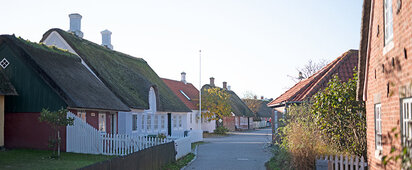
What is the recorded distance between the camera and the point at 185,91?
151 feet

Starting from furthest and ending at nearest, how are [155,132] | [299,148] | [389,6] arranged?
[155,132] → [299,148] → [389,6]

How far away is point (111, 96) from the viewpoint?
21.5 meters

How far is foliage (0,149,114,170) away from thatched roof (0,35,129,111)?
7.12 ft

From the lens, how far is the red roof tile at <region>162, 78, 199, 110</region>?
42469mm

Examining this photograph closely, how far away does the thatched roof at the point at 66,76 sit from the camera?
17.4 m

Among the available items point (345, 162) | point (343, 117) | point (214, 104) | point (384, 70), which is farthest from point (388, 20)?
point (214, 104)

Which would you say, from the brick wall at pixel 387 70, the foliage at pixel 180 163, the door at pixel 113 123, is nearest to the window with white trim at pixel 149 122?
the door at pixel 113 123

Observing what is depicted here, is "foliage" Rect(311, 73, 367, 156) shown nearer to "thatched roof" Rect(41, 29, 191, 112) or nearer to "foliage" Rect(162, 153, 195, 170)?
"foliage" Rect(162, 153, 195, 170)

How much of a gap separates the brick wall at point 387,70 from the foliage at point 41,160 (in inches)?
357

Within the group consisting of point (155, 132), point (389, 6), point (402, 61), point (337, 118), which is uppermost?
point (389, 6)

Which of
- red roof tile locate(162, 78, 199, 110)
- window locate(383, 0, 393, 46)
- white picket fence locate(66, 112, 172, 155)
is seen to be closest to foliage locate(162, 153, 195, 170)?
white picket fence locate(66, 112, 172, 155)

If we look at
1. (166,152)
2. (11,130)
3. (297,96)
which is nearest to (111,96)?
(11,130)

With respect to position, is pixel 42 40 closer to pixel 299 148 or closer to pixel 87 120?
pixel 87 120

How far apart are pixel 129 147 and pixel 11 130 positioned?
5.48 meters
